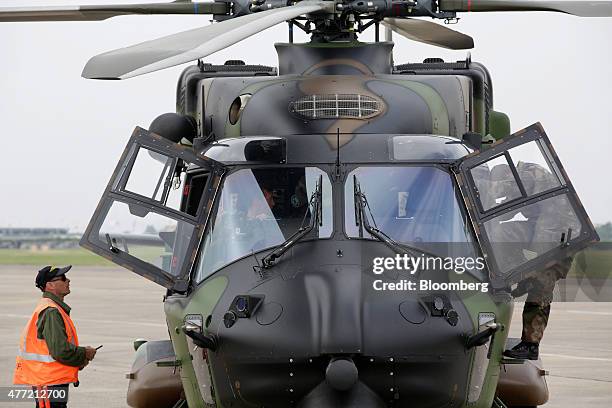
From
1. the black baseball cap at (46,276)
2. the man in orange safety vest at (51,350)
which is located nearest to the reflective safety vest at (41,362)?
the man in orange safety vest at (51,350)

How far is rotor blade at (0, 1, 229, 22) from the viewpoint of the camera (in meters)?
8.76

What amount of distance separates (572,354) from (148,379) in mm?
10740

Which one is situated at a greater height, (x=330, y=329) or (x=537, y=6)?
(x=537, y=6)

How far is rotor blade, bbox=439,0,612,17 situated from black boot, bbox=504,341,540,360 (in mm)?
2219

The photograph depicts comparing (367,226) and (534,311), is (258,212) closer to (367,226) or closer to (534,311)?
(367,226)

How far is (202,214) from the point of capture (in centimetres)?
734

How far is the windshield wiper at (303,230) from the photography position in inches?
271

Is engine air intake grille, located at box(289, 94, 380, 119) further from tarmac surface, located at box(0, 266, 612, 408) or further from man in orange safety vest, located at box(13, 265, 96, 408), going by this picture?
tarmac surface, located at box(0, 266, 612, 408)

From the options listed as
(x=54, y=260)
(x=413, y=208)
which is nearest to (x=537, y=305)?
(x=413, y=208)

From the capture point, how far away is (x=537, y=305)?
8.02 metres

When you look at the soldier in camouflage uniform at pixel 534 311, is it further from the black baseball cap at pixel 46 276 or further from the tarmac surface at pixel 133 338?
the tarmac surface at pixel 133 338

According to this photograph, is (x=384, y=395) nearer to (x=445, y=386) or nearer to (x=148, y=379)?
(x=445, y=386)

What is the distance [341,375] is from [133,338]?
14.1 meters

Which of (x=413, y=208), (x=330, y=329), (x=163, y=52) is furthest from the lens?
(x=413, y=208)
